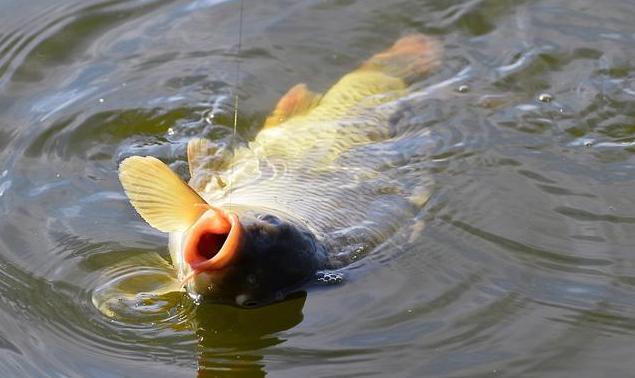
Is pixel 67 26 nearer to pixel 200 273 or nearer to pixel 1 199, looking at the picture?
pixel 1 199

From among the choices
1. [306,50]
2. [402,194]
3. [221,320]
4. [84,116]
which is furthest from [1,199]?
[306,50]

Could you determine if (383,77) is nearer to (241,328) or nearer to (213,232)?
(241,328)

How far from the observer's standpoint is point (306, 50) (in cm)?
625

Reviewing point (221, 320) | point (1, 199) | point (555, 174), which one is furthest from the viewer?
point (555, 174)

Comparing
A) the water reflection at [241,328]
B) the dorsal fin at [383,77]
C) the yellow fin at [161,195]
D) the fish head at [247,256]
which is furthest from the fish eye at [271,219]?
the dorsal fin at [383,77]

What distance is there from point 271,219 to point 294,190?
620mm

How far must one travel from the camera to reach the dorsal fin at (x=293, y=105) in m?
5.30

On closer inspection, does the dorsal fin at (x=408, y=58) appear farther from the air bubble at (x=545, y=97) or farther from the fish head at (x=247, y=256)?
the fish head at (x=247, y=256)

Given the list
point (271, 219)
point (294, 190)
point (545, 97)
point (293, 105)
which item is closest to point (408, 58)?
point (545, 97)

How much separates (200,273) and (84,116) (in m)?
1.98

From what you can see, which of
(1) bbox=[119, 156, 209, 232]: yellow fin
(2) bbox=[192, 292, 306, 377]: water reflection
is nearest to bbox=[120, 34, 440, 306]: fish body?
(1) bbox=[119, 156, 209, 232]: yellow fin

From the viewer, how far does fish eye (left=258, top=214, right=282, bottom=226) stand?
3830mm

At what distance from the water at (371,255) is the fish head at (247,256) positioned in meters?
0.14

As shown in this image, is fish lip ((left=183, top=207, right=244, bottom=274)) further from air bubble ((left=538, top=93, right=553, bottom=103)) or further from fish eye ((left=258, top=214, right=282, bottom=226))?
air bubble ((left=538, top=93, right=553, bottom=103))
